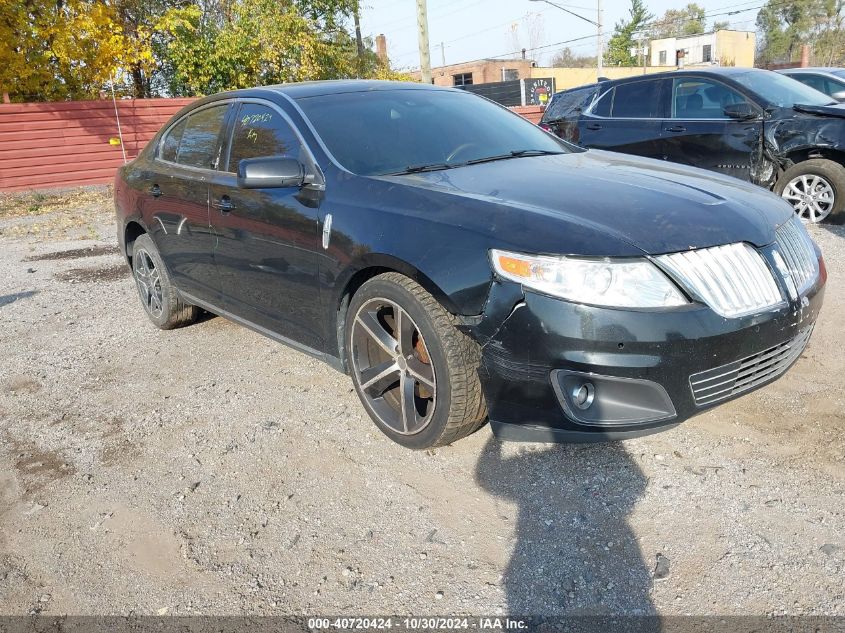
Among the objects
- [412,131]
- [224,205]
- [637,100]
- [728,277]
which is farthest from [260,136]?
[637,100]

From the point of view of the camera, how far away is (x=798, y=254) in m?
3.02

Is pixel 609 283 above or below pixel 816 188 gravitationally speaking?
above

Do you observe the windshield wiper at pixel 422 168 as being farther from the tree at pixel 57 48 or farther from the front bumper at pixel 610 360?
the tree at pixel 57 48

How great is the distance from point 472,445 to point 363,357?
651 mm

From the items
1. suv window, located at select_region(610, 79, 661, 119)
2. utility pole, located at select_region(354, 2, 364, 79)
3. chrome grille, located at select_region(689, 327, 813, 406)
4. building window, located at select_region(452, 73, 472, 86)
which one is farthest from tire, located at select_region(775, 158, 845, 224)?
building window, located at select_region(452, 73, 472, 86)

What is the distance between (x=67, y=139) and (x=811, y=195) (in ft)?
51.4

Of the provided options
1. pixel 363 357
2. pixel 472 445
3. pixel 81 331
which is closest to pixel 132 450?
pixel 363 357

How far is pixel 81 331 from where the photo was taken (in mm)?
5367

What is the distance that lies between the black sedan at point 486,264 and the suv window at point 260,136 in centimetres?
1

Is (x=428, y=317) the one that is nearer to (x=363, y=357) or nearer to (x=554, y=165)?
(x=363, y=357)

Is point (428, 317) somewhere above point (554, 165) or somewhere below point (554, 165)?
below

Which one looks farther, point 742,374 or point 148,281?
point 148,281

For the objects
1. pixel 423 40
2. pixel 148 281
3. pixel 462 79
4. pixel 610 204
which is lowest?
pixel 148 281

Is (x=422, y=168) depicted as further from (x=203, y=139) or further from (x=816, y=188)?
(x=816, y=188)
